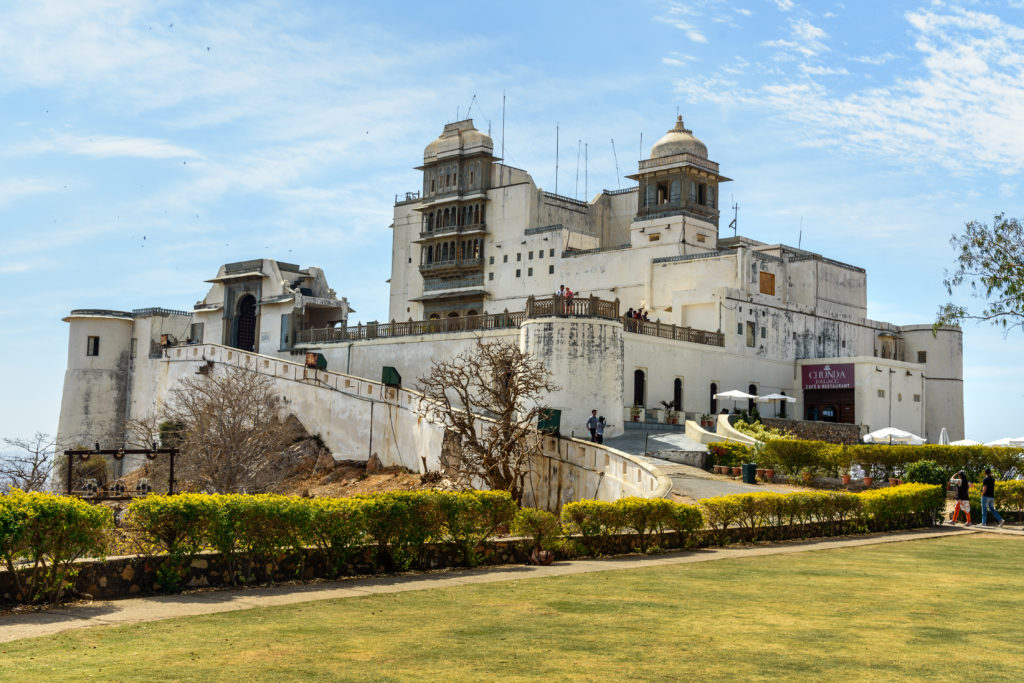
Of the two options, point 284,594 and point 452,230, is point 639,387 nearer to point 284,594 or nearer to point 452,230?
point 452,230

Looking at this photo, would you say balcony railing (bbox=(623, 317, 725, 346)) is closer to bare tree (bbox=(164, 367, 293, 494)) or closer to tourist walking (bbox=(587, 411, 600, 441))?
tourist walking (bbox=(587, 411, 600, 441))

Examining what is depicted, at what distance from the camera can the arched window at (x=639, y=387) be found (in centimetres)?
3962

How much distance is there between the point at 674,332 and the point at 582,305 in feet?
25.8

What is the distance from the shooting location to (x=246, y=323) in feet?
186

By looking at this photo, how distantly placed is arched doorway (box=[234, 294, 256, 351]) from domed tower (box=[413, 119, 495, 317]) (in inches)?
376

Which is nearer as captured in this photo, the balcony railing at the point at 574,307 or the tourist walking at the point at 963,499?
the tourist walking at the point at 963,499

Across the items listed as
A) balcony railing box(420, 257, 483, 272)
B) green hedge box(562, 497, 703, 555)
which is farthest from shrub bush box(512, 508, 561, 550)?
balcony railing box(420, 257, 483, 272)

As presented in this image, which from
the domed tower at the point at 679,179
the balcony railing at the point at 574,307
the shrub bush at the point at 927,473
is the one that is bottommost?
the shrub bush at the point at 927,473

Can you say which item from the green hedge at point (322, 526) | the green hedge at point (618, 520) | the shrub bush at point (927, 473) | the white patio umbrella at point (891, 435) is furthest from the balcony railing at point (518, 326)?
the green hedge at point (618, 520)

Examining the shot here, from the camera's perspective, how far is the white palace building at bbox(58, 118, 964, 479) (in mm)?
42844

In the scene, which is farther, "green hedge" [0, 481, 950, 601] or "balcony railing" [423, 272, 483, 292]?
"balcony railing" [423, 272, 483, 292]

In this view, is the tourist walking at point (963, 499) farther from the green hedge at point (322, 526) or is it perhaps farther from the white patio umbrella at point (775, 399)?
the white patio umbrella at point (775, 399)

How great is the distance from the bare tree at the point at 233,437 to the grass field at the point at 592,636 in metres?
25.0

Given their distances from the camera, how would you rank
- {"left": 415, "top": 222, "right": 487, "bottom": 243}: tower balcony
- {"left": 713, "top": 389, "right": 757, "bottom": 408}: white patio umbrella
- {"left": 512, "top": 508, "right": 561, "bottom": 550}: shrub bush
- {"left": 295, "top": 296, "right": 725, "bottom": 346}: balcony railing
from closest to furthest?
{"left": 512, "top": 508, "right": 561, "bottom": 550}: shrub bush → {"left": 295, "top": 296, "right": 725, "bottom": 346}: balcony railing → {"left": 713, "top": 389, "right": 757, "bottom": 408}: white patio umbrella → {"left": 415, "top": 222, "right": 487, "bottom": 243}: tower balcony
